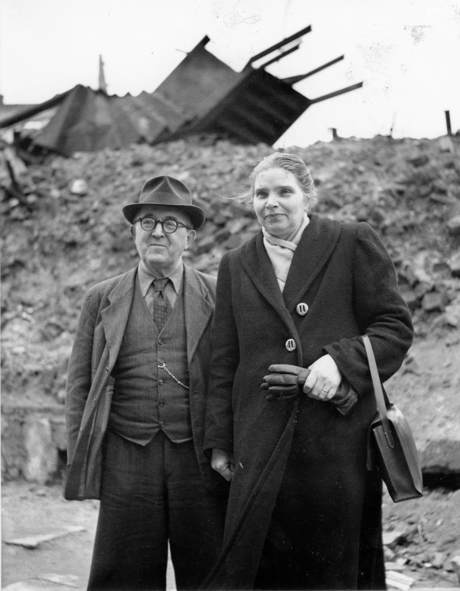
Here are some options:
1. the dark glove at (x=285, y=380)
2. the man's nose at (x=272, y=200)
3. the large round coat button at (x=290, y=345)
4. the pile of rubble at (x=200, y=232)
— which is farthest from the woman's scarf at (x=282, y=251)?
the pile of rubble at (x=200, y=232)

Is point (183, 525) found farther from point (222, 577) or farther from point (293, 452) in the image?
point (293, 452)

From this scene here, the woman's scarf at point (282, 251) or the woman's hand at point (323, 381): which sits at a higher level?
the woman's scarf at point (282, 251)

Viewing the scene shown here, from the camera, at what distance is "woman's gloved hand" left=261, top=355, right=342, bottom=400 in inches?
99.3

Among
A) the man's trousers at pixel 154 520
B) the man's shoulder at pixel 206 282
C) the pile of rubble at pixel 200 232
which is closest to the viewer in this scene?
the man's trousers at pixel 154 520

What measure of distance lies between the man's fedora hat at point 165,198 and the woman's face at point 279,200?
0.45 metres

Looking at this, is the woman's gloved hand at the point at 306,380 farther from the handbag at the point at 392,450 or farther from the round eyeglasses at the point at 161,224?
the round eyeglasses at the point at 161,224

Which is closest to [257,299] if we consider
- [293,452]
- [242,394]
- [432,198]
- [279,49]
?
[242,394]

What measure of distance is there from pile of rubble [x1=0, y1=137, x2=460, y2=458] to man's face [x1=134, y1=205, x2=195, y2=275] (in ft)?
14.6

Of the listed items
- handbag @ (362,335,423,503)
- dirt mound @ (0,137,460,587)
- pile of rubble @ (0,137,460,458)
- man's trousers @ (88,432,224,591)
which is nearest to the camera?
handbag @ (362,335,423,503)

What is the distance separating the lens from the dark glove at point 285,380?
2545 mm

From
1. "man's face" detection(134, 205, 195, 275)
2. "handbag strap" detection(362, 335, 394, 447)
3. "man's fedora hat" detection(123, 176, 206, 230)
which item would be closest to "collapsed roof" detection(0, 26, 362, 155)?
"man's fedora hat" detection(123, 176, 206, 230)

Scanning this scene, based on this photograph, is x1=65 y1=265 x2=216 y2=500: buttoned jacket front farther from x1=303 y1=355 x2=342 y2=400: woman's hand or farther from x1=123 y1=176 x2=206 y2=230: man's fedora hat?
x1=303 y1=355 x2=342 y2=400: woman's hand

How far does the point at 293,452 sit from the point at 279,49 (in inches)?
166

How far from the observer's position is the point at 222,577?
2.62 meters
